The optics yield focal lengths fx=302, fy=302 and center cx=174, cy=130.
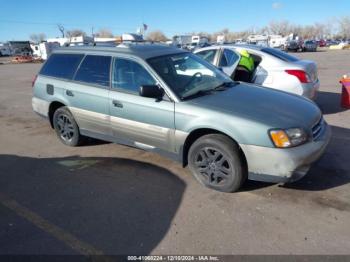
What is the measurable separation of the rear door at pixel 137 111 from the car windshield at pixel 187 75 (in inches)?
8.2

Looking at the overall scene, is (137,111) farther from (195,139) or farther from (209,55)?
(209,55)

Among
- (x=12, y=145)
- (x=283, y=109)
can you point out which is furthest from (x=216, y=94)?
(x=12, y=145)

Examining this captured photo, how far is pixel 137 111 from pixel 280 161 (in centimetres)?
200

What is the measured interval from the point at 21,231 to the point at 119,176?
149 centimetres

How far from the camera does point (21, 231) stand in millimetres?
3135

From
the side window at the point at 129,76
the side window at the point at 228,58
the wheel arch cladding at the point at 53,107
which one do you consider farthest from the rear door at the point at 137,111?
the side window at the point at 228,58

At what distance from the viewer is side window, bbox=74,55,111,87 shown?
4680 millimetres

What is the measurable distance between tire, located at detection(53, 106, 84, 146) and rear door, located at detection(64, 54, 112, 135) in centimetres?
17

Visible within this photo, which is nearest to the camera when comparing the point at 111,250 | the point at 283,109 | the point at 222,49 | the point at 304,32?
the point at 111,250

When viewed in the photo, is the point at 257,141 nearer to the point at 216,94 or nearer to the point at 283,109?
the point at 283,109

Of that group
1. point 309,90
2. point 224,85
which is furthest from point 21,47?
point 224,85

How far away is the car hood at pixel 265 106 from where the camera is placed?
3.43 metres

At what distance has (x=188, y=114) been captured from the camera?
3.74 metres

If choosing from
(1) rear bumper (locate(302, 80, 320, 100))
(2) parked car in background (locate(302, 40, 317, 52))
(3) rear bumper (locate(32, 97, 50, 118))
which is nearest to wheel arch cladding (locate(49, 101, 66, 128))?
(3) rear bumper (locate(32, 97, 50, 118))
